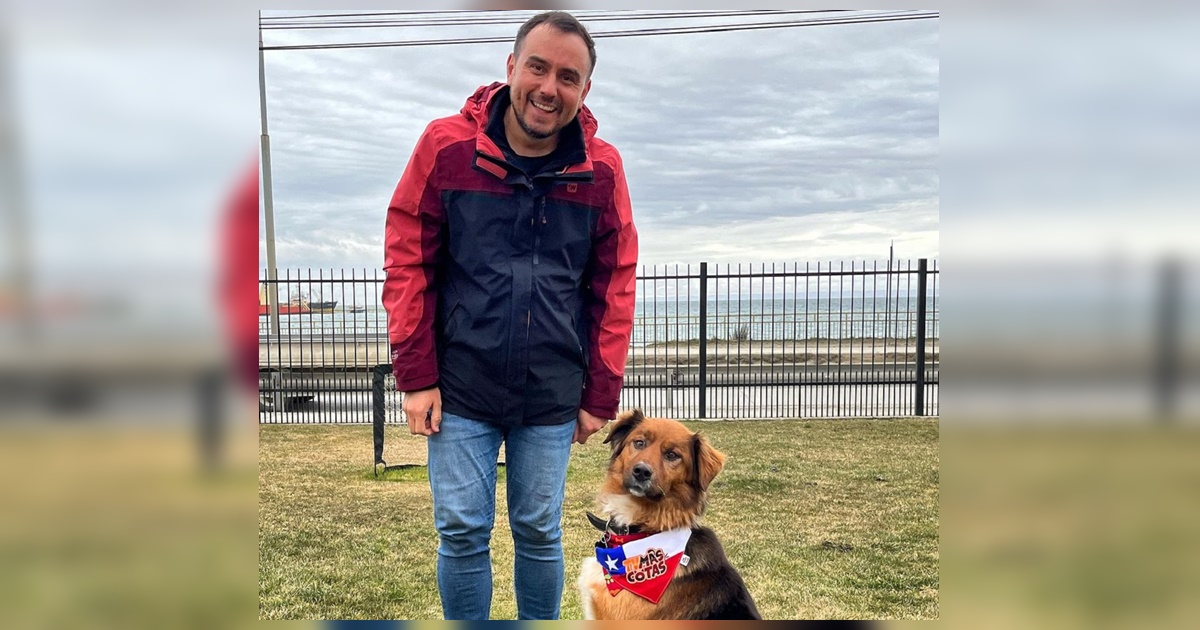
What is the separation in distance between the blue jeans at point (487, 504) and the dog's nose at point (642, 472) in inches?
10.0

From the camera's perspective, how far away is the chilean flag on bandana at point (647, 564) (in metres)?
2.35

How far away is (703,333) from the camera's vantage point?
10.2 ft

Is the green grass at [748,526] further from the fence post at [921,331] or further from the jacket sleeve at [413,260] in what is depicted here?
the jacket sleeve at [413,260]

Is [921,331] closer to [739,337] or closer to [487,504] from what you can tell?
[739,337]

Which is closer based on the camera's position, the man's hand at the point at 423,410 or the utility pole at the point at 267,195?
the man's hand at the point at 423,410

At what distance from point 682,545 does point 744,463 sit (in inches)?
47.0

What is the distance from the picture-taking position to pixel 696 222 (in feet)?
8.86

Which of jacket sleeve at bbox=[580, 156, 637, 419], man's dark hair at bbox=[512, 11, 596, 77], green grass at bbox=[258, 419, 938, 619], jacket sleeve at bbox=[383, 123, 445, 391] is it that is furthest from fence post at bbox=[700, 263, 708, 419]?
jacket sleeve at bbox=[383, 123, 445, 391]

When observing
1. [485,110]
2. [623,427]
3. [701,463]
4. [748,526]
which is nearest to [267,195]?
[485,110]

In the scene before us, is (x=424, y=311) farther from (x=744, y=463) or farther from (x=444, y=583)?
(x=744, y=463)

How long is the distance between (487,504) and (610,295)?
793 millimetres

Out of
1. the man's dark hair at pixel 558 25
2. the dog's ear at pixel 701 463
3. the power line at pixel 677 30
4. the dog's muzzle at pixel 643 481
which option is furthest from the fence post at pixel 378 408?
the man's dark hair at pixel 558 25
